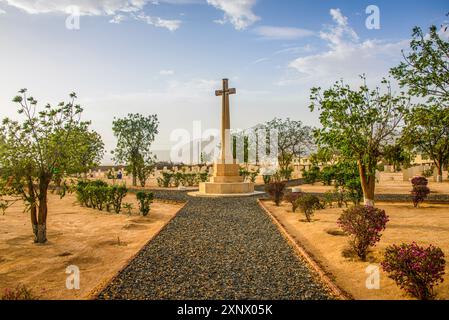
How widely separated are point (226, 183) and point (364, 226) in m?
18.8

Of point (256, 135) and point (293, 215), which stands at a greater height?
point (256, 135)

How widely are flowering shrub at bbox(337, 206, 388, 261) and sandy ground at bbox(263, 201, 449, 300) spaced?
13.6 inches

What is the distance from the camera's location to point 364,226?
8.98 metres

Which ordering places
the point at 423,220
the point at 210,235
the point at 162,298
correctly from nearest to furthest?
1. the point at 162,298
2. the point at 210,235
3. the point at 423,220

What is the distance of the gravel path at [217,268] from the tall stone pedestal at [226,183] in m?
13.6

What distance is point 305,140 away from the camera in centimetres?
5484

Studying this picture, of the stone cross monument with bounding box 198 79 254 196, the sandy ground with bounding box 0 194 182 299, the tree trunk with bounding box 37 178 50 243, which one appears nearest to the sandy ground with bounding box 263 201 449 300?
the sandy ground with bounding box 0 194 182 299

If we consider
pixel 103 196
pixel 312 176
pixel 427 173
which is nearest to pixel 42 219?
pixel 103 196

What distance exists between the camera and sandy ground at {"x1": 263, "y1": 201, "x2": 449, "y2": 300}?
22.5ft

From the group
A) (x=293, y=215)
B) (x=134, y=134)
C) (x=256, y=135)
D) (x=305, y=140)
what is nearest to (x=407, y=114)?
(x=293, y=215)

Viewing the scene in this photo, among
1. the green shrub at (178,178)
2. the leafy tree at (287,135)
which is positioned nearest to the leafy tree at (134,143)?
the green shrub at (178,178)
